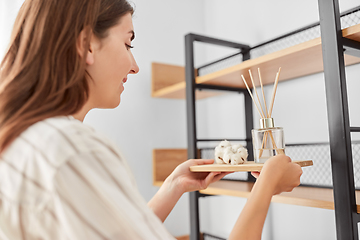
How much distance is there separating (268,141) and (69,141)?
0.53 meters

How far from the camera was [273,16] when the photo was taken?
4.38 feet

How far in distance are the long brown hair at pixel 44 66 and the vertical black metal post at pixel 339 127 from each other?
0.53m

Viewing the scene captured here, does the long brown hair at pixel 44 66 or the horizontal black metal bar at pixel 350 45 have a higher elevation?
the horizontal black metal bar at pixel 350 45

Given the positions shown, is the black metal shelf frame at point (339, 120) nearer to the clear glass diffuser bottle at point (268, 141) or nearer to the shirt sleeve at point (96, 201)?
the clear glass diffuser bottle at point (268, 141)

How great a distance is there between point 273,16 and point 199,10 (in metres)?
0.58

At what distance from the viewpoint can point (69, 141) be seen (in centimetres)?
33

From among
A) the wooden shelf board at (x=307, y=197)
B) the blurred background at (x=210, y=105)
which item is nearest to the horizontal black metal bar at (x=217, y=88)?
the blurred background at (x=210, y=105)

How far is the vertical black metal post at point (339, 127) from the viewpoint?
676 millimetres

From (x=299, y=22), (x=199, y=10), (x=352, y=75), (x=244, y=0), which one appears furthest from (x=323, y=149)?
(x=199, y=10)

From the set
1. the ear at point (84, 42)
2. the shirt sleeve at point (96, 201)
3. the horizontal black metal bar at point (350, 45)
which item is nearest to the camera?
the shirt sleeve at point (96, 201)

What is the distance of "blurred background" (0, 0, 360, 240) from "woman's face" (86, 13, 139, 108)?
2.82 ft

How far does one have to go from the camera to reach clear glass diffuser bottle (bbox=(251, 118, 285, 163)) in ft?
2.40

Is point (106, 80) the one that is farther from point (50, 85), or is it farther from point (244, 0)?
point (244, 0)

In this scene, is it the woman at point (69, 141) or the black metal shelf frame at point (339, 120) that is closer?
the woman at point (69, 141)
